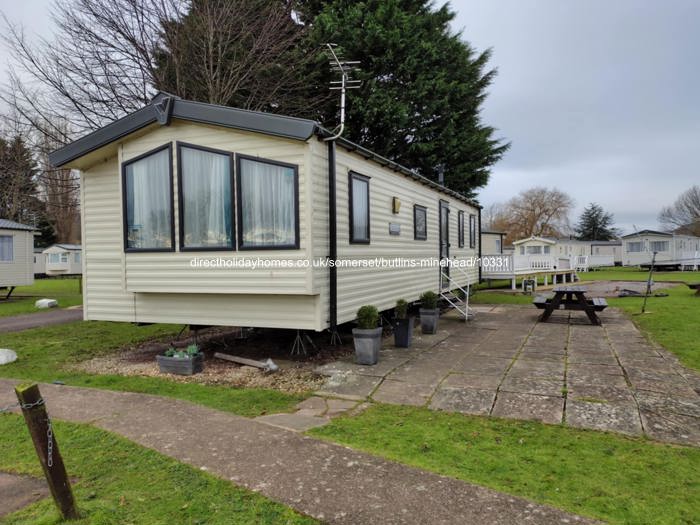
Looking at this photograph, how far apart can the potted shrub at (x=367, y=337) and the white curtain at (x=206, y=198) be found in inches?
77.7

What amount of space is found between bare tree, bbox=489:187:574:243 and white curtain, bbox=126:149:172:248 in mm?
47318

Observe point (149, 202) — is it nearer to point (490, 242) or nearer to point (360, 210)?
point (360, 210)

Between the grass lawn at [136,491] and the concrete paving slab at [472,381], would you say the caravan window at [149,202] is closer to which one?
the grass lawn at [136,491]

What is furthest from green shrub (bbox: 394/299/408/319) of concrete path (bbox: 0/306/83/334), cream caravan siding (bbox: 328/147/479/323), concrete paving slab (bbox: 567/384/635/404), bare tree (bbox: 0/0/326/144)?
concrete path (bbox: 0/306/83/334)

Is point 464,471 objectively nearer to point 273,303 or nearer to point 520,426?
point 520,426

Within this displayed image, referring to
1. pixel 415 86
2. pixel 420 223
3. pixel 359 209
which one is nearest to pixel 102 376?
pixel 359 209

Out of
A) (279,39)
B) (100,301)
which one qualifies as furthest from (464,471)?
(279,39)

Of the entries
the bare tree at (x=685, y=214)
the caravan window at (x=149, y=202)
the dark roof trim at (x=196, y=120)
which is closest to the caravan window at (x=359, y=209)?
the dark roof trim at (x=196, y=120)

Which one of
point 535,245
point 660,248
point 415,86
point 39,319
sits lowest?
point 39,319

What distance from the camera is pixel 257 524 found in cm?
236

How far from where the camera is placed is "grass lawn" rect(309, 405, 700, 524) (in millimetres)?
2582

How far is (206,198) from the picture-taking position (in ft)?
19.3

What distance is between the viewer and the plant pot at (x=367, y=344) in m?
5.87

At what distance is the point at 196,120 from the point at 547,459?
5.37 m
